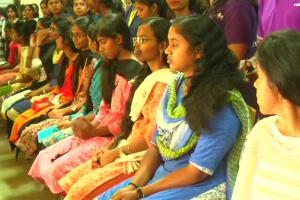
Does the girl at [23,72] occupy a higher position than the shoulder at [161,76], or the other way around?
the shoulder at [161,76]

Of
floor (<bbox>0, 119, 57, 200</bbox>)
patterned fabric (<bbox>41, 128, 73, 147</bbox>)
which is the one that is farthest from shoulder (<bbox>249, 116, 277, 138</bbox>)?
floor (<bbox>0, 119, 57, 200</bbox>)

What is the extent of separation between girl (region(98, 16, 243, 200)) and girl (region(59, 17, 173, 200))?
0.25m

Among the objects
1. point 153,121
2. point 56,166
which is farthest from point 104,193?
point 56,166

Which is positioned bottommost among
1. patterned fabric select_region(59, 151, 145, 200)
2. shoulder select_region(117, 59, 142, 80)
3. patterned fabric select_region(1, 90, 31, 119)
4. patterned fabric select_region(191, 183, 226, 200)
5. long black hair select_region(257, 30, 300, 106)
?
patterned fabric select_region(1, 90, 31, 119)

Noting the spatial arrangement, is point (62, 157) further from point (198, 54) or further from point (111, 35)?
point (198, 54)

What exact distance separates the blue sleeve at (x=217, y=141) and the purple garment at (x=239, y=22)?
552 millimetres

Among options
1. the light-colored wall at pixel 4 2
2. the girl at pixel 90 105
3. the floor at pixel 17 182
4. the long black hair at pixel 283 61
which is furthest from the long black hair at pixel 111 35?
the light-colored wall at pixel 4 2

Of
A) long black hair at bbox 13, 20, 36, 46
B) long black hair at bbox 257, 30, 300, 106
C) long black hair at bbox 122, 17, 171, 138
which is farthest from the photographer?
long black hair at bbox 13, 20, 36, 46

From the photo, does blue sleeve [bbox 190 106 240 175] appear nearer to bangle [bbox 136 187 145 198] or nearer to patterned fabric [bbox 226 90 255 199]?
patterned fabric [bbox 226 90 255 199]

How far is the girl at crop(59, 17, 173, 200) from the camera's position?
6.81 feet

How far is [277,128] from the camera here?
4.20 feet

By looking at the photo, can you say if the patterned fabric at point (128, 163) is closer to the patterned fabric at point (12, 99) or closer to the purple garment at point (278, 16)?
the purple garment at point (278, 16)

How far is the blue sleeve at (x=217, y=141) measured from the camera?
159 centimetres

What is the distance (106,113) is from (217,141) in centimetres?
121
